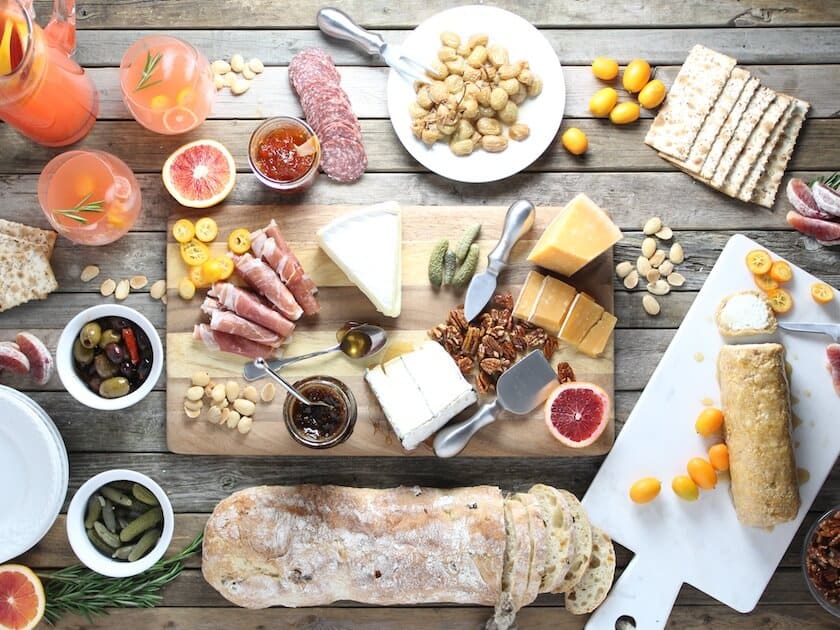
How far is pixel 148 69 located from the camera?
8.48ft

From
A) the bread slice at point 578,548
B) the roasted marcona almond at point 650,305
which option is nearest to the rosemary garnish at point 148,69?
the roasted marcona almond at point 650,305

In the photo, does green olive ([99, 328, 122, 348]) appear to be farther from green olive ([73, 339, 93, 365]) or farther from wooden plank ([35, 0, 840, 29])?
wooden plank ([35, 0, 840, 29])

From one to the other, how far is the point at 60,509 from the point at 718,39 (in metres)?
2.91

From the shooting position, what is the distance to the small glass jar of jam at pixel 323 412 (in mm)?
2553

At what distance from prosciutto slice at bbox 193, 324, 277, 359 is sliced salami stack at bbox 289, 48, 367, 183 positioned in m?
0.66

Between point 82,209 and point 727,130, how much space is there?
2.21 meters

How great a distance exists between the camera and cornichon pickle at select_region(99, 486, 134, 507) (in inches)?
105

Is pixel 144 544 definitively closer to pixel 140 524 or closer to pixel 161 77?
pixel 140 524

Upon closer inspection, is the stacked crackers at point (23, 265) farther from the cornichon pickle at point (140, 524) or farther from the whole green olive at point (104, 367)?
the cornichon pickle at point (140, 524)

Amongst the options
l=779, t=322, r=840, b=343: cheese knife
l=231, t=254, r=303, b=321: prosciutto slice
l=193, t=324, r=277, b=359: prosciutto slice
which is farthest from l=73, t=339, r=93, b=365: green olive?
l=779, t=322, r=840, b=343: cheese knife

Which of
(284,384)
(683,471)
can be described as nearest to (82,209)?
(284,384)

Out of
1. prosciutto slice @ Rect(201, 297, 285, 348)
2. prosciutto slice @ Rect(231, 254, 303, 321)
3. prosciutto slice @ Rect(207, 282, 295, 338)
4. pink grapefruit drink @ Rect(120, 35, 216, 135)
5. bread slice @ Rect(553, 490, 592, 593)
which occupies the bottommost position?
bread slice @ Rect(553, 490, 592, 593)

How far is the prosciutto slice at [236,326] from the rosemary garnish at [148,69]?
2.40 ft

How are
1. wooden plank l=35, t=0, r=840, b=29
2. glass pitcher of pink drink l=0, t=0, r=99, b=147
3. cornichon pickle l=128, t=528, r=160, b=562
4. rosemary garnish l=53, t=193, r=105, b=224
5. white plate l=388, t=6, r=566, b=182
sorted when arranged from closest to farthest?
glass pitcher of pink drink l=0, t=0, r=99, b=147 < rosemary garnish l=53, t=193, r=105, b=224 < cornichon pickle l=128, t=528, r=160, b=562 < white plate l=388, t=6, r=566, b=182 < wooden plank l=35, t=0, r=840, b=29
